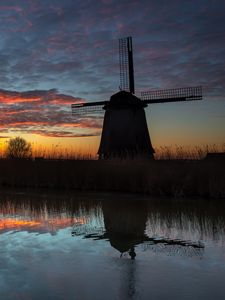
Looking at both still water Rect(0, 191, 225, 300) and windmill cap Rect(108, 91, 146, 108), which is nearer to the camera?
still water Rect(0, 191, 225, 300)

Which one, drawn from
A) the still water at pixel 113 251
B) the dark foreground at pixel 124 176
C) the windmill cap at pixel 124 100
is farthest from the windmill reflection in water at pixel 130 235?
the windmill cap at pixel 124 100

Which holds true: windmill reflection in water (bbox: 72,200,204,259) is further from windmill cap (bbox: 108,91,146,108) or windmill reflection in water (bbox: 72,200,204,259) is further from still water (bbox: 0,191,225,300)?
windmill cap (bbox: 108,91,146,108)

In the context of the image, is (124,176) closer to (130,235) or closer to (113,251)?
(130,235)

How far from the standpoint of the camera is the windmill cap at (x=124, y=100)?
71.7 ft

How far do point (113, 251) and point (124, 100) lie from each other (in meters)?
16.4

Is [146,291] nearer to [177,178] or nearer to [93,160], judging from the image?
[177,178]

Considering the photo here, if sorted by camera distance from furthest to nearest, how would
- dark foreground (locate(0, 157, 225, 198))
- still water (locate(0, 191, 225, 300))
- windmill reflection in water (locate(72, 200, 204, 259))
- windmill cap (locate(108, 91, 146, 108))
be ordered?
windmill cap (locate(108, 91, 146, 108))
dark foreground (locate(0, 157, 225, 198))
windmill reflection in water (locate(72, 200, 204, 259))
still water (locate(0, 191, 225, 300))

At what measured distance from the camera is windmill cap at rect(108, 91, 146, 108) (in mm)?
21844

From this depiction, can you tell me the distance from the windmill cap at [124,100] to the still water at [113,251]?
37.4ft

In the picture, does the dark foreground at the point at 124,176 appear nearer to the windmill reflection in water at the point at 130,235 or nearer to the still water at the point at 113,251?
the still water at the point at 113,251

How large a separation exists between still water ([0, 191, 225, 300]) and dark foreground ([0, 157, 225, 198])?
5.88 ft

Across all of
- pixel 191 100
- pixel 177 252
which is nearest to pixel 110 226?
pixel 177 252

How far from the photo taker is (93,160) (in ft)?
51.2

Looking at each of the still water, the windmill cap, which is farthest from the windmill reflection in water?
the windmill cap
